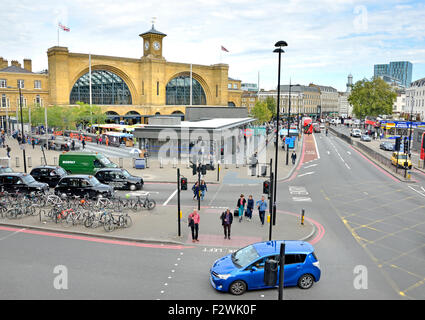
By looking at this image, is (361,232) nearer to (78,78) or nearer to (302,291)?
(302,291)

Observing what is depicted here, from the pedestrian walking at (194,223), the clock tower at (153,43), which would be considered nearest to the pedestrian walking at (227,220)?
the pedestrian walking at (194,223)

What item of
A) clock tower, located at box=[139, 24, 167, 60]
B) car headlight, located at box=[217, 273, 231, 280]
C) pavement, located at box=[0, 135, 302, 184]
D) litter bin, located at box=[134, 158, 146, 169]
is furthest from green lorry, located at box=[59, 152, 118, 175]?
clock tower, located at box=[139, 24, 167, 60]

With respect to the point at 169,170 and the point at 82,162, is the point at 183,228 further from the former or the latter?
the point at 169,170

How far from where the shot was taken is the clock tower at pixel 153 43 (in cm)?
7931

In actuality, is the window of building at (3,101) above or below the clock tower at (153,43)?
below

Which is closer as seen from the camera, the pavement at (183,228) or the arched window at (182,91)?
the pavement at (183,228)

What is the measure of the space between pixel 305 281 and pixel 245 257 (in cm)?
191

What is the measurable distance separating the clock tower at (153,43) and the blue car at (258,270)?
7329 cm

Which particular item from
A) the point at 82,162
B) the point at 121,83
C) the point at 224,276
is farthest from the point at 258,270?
the point at 121,83

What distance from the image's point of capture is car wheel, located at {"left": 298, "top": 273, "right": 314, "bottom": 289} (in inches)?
438

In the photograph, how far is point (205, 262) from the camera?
13172mm

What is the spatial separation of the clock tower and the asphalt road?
64.7 metres

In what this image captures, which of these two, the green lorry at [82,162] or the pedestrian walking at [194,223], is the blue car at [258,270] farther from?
the green lorry at [82,162]

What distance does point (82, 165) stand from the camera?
2862 cm
